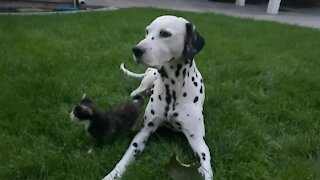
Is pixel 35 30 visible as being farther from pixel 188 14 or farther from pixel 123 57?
pixel 188 14

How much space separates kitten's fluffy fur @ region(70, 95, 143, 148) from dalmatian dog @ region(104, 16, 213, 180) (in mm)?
201

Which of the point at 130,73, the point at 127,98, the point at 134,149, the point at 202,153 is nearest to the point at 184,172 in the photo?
the point at 202,153

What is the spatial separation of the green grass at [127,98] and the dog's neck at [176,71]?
1.43 feet

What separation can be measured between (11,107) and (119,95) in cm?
94

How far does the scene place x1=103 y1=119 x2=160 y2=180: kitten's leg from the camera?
248 centimetres

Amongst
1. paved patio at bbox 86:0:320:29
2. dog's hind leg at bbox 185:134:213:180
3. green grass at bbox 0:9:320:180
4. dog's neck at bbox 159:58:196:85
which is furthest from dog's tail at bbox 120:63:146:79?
paved patio at bbox 86:0:320:29

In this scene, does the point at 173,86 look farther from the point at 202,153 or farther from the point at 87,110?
the point at 87,110

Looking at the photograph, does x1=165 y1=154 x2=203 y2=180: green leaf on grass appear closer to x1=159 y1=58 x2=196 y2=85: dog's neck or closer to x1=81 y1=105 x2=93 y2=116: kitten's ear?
x1=159 y1=58 x2=196 y2=85: dog's neck

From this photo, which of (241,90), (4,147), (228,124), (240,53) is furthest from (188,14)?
(4,147)

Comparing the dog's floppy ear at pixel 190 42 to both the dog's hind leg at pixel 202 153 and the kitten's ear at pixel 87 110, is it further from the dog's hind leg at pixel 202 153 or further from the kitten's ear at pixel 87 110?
the kitten's ear at pixel 87 110

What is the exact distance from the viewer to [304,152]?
9.50ft

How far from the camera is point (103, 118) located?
2.84 metres

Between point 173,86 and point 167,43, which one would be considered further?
point 173,86

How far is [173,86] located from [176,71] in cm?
10
